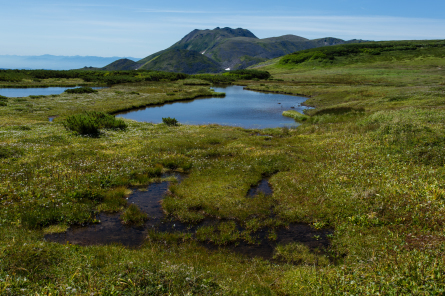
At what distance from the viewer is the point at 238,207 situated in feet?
46.5

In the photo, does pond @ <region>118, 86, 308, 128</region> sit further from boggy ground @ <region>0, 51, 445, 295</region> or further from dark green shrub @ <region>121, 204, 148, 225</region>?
dark green shrub @ <region>121, 204, 148, 225</region>

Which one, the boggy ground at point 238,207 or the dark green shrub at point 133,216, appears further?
Answer: the dark green shrub at point 133,216

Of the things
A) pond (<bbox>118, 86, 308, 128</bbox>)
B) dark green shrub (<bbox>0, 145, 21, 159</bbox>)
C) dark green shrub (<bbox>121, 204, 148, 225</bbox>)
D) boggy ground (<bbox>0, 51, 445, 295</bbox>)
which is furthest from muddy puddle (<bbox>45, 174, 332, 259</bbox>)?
pond (<bbox>118, 86, 308, 128</bbox>)

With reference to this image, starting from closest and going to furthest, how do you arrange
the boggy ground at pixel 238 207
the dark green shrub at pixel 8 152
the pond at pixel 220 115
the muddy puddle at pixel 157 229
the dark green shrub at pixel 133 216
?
the boggy ground at pixel 238 207, the muddy puddle at pixel 157 229, the dark green shrub at pixel 133 216, the dark green shrub at pixel 8 152, the pond at pixel 220 115

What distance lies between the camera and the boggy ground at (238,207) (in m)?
7.14

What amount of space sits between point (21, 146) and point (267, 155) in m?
21.3

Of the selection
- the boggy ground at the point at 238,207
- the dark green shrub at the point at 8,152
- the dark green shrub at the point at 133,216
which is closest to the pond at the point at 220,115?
the boggy ground at the point at 238,207

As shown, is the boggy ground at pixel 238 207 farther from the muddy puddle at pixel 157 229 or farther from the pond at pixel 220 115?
the pond at pixel 220 115

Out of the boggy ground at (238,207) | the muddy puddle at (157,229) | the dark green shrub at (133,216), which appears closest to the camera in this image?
the boggy ground at (238,207)

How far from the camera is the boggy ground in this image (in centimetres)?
714

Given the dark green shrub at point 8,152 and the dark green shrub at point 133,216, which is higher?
the dark green shrub at point 8,152

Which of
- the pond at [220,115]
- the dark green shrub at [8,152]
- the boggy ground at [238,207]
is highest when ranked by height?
the pond at [220,115]

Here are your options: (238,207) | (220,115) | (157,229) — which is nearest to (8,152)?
(157,229)

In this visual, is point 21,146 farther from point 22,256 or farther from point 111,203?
point 22,256
